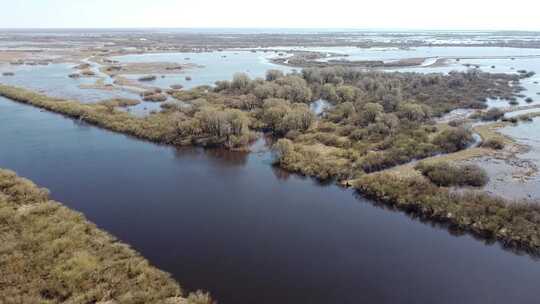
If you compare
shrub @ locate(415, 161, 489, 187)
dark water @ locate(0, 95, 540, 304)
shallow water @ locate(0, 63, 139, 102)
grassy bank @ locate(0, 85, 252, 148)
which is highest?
shallow water @ locate(0, 63, 139, 102)

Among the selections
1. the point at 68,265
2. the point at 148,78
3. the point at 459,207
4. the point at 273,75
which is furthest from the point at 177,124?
the point at 148,78

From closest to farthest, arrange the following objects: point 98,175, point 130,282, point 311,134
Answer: point 130,282, point 98,175, point 311,134

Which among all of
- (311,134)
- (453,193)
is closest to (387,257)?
(453,193)

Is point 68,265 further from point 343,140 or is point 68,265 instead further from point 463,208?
point 343,140

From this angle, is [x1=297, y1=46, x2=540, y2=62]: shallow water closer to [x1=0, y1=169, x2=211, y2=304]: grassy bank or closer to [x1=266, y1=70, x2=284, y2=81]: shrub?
[x1=266, y1=70, x2=284, y2=81]: shrub

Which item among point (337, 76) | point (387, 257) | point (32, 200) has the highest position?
point (337, 76)

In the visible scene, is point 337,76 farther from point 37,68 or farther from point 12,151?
point 37,68

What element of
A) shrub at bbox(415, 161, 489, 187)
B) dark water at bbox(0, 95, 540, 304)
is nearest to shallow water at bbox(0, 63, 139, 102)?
dark water at bbox(0, 95, 540, 304)
